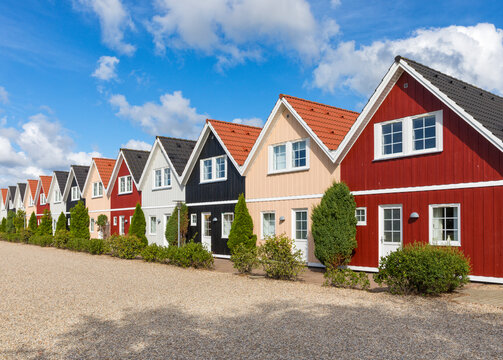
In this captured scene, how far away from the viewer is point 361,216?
16469mm

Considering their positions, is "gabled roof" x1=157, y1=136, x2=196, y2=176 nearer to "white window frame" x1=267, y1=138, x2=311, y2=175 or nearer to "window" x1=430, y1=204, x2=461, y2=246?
"white window frame" x1=267, y1=138, x2=311, y2=175

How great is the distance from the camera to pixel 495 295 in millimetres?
11281

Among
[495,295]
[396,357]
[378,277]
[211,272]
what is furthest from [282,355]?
[211,272]

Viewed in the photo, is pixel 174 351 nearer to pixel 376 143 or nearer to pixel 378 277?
pixel 378 277

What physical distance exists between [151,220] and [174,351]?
23.1 metres

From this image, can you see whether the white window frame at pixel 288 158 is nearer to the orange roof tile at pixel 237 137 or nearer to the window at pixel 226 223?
the orange roof tile at pixel 237 137

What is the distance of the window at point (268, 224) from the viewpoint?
20.2 metres

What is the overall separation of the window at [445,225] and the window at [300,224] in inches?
215

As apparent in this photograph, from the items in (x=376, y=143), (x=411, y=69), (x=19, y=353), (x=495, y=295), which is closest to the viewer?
(x=19, y=353)

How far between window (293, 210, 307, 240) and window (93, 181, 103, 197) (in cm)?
2145

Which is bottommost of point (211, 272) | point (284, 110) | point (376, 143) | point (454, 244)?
point (211, 272)

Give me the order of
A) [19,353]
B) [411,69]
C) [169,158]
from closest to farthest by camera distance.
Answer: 1. [19,353]
2. [411,69]
3. [169,158]

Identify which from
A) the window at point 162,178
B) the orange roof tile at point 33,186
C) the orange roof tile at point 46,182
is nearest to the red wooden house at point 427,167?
the window at point 162,178

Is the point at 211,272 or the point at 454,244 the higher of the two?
the point at 454,244
